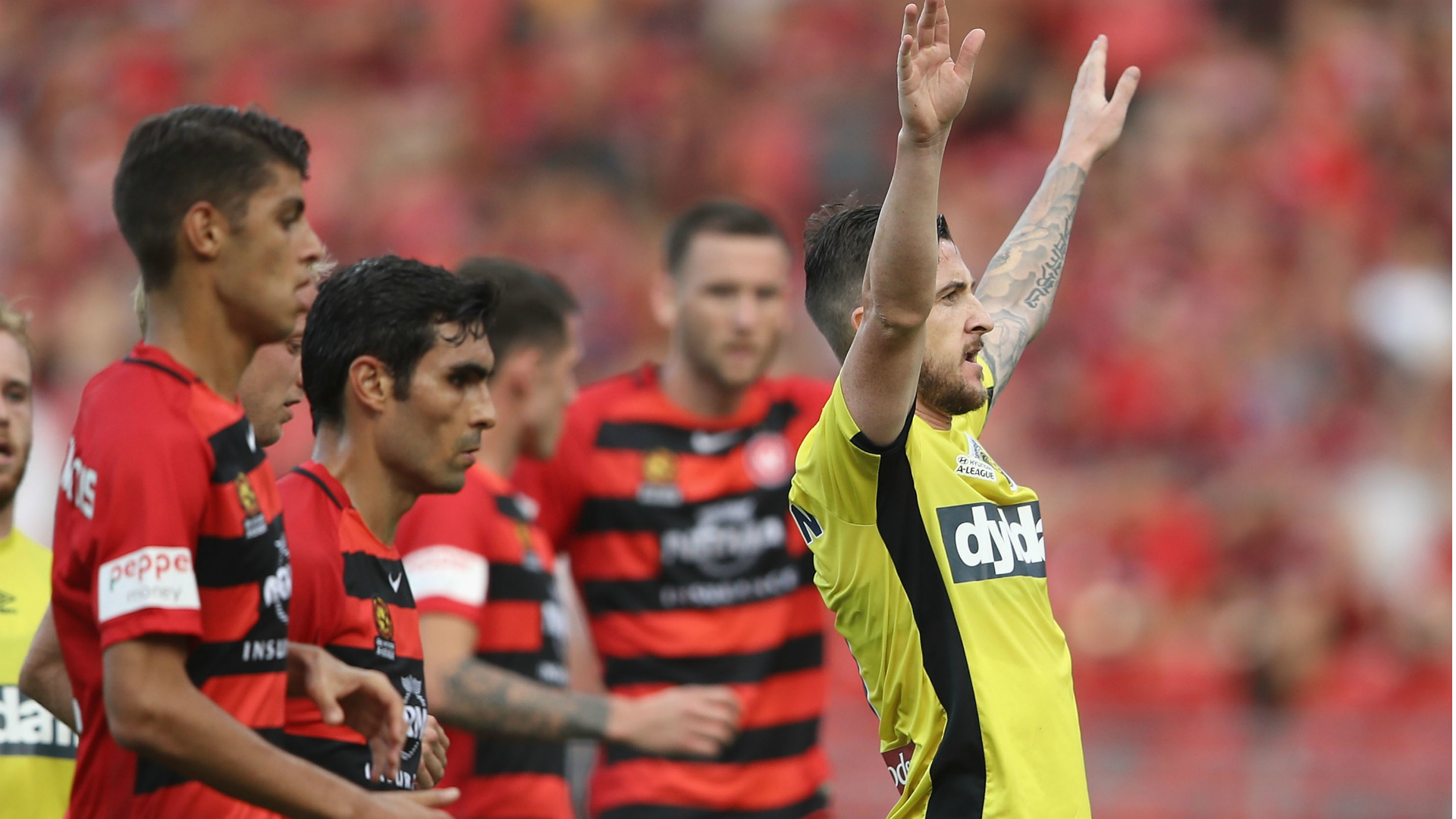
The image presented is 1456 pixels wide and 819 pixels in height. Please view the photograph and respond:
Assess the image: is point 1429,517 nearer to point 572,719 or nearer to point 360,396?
point 572,719

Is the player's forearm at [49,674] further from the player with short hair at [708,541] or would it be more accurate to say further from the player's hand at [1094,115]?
the player's hand at [1094,115]

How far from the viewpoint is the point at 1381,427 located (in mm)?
10070

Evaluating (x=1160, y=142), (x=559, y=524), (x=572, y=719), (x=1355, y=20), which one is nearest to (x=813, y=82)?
(x=1160, y=142)

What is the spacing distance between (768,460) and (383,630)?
264 cm

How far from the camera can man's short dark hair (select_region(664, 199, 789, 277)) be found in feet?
19.7

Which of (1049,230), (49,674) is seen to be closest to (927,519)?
(1049,230)

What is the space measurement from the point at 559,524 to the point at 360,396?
7.39ft

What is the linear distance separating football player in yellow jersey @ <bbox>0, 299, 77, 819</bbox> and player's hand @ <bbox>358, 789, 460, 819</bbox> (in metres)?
1.23

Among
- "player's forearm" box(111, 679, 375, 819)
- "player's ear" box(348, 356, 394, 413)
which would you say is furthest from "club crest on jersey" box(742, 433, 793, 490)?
"player's forearm" box(111, 679, 375, 819)

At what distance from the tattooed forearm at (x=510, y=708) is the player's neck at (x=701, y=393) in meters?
1.46

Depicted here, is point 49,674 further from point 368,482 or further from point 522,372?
point 522,372

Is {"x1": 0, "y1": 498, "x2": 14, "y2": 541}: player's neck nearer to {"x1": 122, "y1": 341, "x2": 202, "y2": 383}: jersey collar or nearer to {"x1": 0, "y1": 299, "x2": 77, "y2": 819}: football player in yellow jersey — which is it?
{"x1": 0, "y1": 299, "x2": 77, "y2": 819}: football player in yellow jersey

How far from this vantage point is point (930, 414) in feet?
11.6

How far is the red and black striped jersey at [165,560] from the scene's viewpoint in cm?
253
